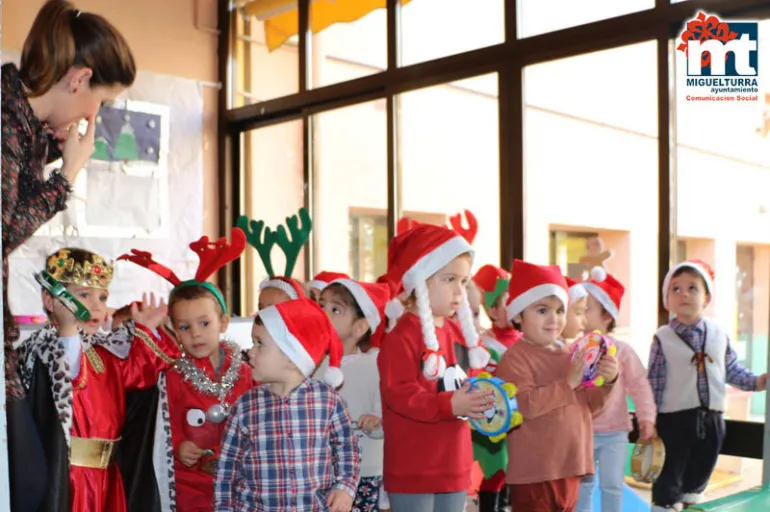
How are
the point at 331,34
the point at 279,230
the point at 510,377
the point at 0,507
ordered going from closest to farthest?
the point at 0,507 → the point at 510,377 → the point at 279,230 → the point at 331,34

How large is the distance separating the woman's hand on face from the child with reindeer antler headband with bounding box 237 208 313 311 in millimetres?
1340

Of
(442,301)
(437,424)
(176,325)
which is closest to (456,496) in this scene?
(437,424)

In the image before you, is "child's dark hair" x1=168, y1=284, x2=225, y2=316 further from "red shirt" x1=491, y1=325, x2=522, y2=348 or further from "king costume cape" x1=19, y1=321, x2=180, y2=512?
"red shirt" x1=491, y1=325, x2=522, y2=348

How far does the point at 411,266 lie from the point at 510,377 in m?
0.46

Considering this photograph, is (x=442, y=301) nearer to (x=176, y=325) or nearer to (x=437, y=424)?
(x=437, y=424)

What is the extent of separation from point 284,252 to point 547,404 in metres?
1.21

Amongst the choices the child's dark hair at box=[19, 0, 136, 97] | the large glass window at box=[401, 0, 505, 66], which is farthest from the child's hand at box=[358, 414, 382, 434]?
the large glass window at box=[401, 0, 505, 66]

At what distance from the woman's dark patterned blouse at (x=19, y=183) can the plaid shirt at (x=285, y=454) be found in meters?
0.70

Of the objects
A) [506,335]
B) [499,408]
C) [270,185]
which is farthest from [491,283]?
[270,185]

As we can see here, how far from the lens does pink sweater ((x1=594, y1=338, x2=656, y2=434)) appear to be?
2904 mm

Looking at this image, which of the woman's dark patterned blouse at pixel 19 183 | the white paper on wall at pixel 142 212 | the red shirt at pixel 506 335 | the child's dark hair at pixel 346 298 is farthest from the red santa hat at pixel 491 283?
the white paper on wall at pixel 142 212

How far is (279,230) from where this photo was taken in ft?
10.0

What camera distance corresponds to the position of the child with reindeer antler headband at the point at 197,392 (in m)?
2.28

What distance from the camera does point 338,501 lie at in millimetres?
1859
